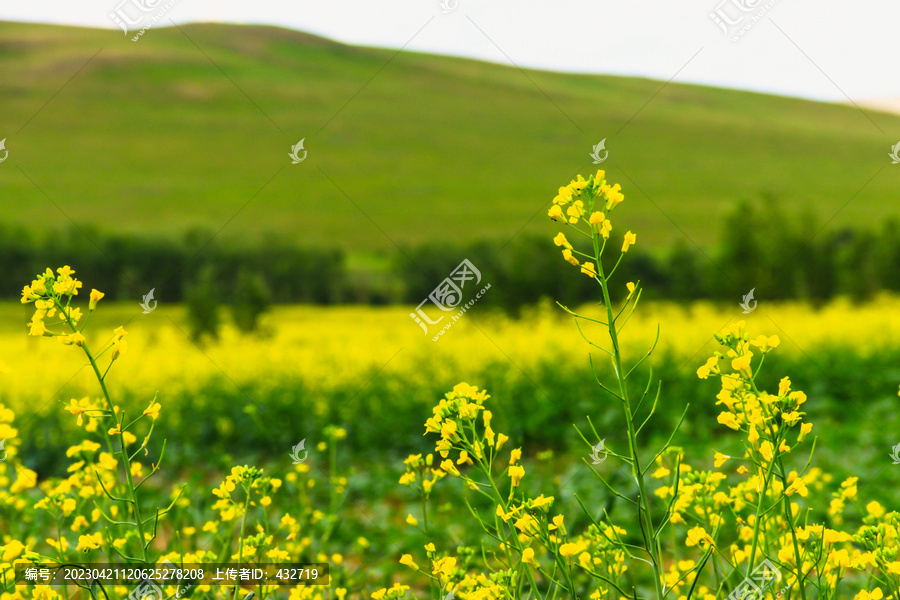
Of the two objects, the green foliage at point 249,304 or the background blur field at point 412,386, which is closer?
the background blur field at point 412,386

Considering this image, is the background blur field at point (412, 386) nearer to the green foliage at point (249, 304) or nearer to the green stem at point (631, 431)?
the green foliage at point (249, 304)

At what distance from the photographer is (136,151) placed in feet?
124

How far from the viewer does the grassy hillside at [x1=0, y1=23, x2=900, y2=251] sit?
3306 cm

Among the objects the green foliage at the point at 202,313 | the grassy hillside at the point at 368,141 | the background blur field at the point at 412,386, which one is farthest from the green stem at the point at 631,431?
the grassy hillside at the point at 368,141

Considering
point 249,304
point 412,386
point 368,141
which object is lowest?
point 412,386

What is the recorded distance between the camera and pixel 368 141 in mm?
42969

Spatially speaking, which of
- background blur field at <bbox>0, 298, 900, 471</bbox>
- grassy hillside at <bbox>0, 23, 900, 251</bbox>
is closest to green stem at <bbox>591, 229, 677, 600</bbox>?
background blur field at <bbox>0, 298, 900, 471</bbox>

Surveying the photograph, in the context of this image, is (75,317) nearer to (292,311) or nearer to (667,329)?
(667,329)

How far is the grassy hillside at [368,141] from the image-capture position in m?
33.1

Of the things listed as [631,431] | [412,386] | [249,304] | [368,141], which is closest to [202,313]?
[249,304]

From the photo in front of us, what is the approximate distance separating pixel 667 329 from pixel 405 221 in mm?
25856

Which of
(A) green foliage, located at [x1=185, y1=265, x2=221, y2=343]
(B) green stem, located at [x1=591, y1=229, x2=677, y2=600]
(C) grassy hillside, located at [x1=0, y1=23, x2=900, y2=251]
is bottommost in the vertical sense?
(B) green stem, located at [x1=591, y1=229, x2=677, y2=600]

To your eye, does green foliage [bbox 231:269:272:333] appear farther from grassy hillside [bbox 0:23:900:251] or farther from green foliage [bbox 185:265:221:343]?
grassy hillside [bbox 0:23:900:251]

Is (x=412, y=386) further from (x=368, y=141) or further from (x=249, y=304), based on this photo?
(x=368, y=141)
